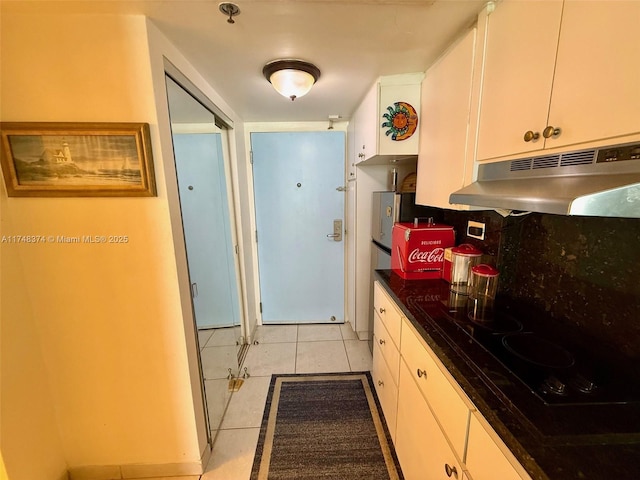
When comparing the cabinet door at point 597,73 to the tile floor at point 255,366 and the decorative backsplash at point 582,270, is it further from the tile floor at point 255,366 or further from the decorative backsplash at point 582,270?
the tile floor at point 255,366

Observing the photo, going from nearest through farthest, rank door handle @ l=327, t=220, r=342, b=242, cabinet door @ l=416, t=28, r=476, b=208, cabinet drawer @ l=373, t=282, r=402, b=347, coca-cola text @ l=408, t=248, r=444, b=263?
cabinet door @ l=416, t=28, r=476, b=208 < cabinet drawer @ l=373, t=282, r=402, b=347 < coca-cola text @ l=408, t=248, r=444, b=263 < door handle @ l=327, t=220, r=342, b=242

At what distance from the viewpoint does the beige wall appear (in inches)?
38.9

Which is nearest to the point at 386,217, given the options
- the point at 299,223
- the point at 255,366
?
the point at 299,223

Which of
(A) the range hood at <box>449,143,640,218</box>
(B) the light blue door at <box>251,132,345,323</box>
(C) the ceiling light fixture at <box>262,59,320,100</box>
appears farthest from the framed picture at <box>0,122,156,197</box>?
(B) the light blue door at <box>251,132,345,323</box>

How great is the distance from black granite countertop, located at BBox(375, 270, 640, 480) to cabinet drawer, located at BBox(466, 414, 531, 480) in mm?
25

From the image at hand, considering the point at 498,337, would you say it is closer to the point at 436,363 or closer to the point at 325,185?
the point at 436,363

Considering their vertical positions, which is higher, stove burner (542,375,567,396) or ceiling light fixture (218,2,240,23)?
ceiling light fixture (218,2,240,23)

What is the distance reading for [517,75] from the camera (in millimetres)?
874

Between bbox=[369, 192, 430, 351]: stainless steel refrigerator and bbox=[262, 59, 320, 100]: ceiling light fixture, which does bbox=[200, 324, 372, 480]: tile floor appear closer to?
bbox=[369, 192, 430, 351]: stainless steel refrigerator

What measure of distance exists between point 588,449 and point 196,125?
1995 mm

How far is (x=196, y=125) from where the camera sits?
153cm

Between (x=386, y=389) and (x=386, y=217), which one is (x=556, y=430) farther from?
(x=386, y=217)

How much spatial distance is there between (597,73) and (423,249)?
1047mm

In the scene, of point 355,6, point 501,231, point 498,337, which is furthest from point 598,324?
point 355,6
